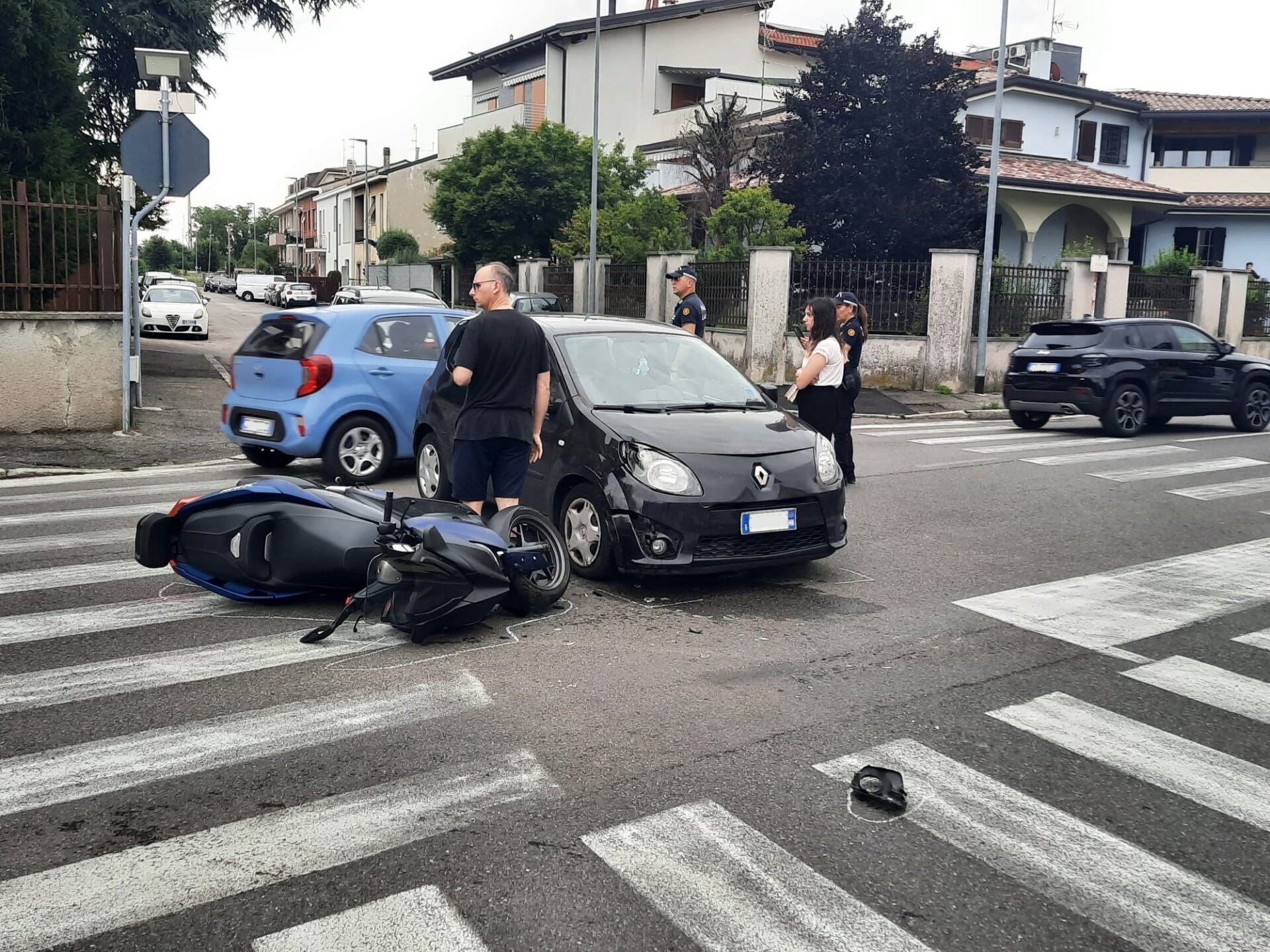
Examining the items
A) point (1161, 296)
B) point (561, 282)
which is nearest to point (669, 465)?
point (1161, 296)

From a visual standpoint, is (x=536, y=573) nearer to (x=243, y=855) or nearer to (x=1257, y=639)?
(x=243, y=855)

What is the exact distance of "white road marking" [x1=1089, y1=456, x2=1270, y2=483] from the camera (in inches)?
468

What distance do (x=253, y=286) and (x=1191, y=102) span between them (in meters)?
55.9

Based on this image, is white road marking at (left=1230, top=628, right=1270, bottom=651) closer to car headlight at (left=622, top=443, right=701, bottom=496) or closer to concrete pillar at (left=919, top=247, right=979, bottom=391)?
car headlight at (left=622, top=443, right=701, bottom=496)

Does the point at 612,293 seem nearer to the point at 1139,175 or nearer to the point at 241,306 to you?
the point at 1139,175

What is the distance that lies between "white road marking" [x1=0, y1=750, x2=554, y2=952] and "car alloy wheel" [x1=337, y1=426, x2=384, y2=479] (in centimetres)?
722

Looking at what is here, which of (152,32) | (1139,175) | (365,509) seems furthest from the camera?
(1139,175)

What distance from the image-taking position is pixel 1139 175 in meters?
42.7

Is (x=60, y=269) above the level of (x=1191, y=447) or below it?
above

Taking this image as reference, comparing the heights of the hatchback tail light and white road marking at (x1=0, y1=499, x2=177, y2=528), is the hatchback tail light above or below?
above

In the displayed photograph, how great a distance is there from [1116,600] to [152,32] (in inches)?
836

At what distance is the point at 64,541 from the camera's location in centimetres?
802

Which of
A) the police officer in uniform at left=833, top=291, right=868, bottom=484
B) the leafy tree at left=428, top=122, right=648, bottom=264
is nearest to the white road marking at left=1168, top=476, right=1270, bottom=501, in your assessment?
the police officer in uniform at left=833, top=291, right=868, bottom=484

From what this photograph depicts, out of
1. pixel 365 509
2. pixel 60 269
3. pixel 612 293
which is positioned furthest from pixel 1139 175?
pixel 365 509
